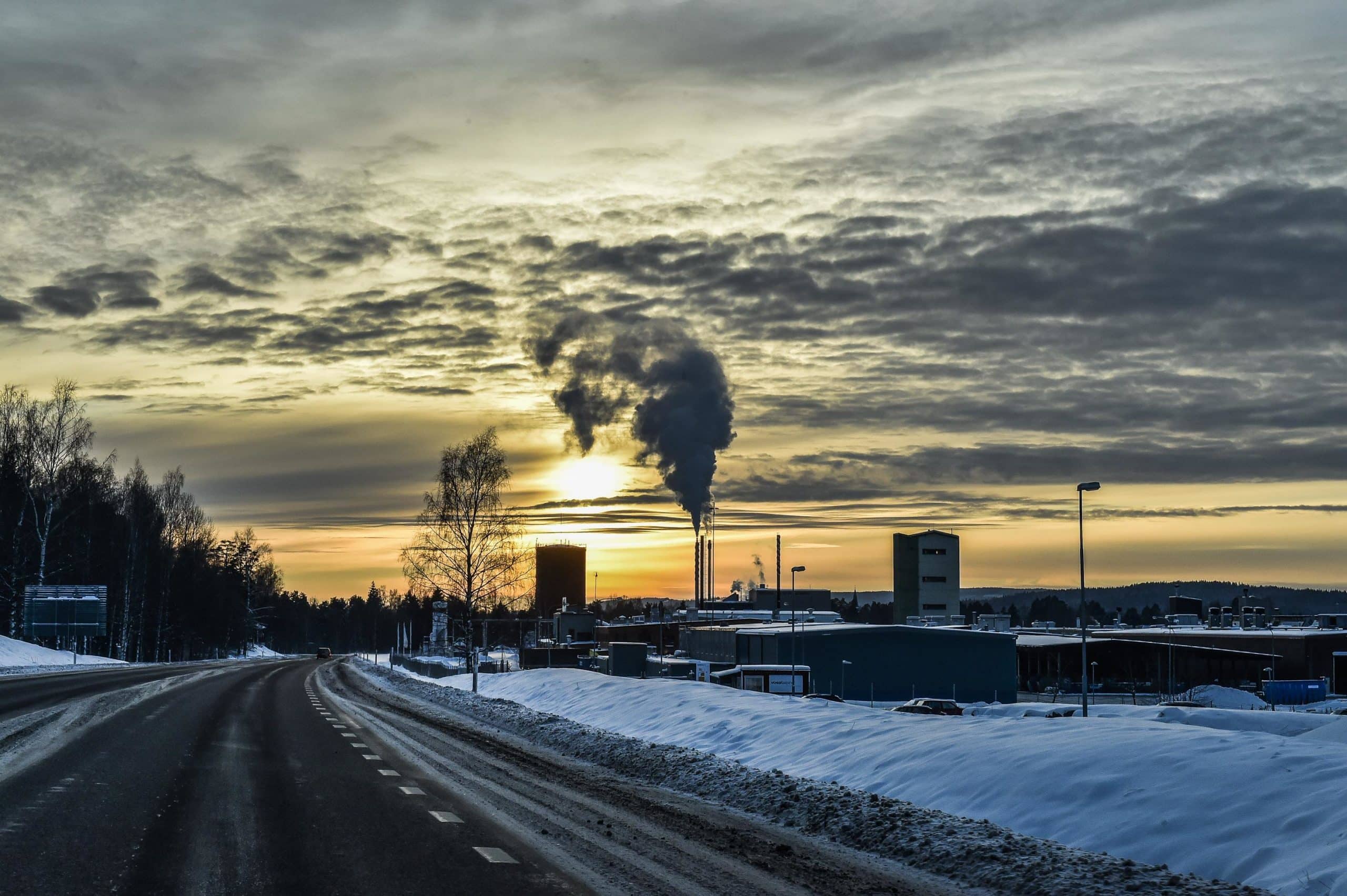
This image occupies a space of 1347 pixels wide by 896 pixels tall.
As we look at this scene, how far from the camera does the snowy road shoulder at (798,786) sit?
1006 centimetres

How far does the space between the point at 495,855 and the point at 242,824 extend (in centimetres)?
325

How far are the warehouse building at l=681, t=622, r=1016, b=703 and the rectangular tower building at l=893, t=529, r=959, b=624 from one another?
52.2m

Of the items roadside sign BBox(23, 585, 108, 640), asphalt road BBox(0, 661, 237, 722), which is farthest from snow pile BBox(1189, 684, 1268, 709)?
roadside sign BBox(23, 585, 108, 640)

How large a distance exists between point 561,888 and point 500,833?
2897 mm

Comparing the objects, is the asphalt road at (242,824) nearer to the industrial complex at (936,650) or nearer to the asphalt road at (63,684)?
the asphalt road at (63,684)

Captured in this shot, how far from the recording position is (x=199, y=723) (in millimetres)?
26625

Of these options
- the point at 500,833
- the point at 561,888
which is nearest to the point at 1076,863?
the point at 561,888

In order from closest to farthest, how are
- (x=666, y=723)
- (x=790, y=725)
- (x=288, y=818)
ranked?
(x=288, y=818) → (x=790, y=725) → (x=666, y=723)

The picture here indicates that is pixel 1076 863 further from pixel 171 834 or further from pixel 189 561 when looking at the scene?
pixel 189 561

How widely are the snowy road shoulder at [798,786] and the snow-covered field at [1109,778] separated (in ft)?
0.49

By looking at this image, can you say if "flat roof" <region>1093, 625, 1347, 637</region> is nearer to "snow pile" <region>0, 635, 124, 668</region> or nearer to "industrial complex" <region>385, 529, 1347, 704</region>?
"industrial complex" <region>385, 529, 1347, 704</region>

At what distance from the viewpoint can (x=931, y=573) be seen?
135500 mm

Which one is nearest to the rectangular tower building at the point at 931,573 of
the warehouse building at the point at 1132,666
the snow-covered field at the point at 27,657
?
the warehouse building at the point at 1132,666

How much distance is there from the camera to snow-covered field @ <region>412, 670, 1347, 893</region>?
9828 mm
